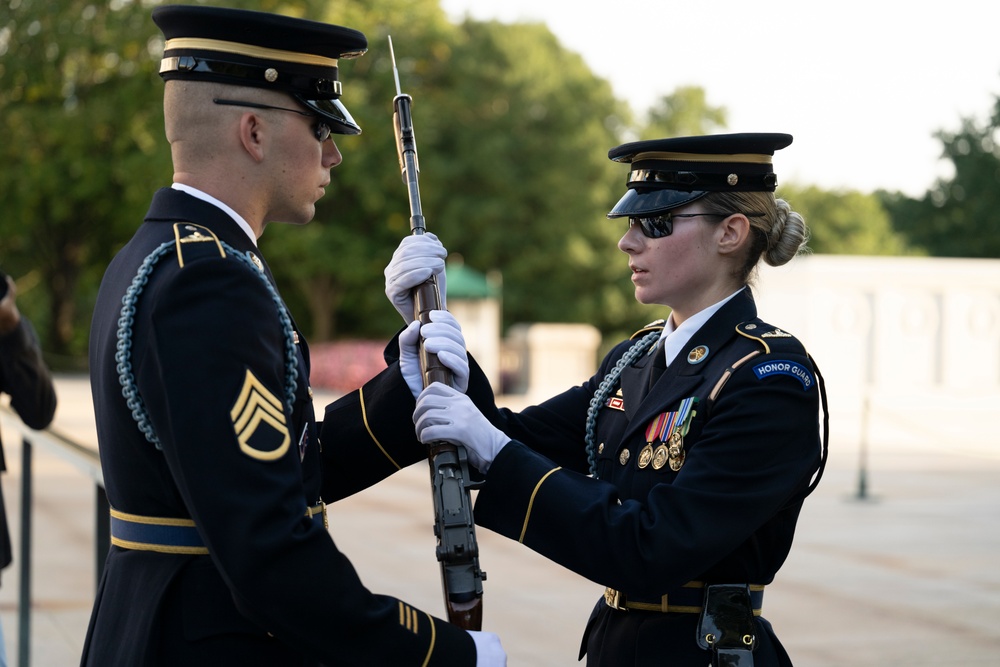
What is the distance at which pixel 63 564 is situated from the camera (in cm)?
769

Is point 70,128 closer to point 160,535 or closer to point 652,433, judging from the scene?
point 652,433

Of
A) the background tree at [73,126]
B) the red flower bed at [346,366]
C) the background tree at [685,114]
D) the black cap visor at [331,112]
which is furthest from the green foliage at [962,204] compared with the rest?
the black cap visor at [331,112]

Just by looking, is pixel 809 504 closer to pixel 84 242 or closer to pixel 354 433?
pixel 354 433

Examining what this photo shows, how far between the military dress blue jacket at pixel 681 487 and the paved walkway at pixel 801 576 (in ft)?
10.1

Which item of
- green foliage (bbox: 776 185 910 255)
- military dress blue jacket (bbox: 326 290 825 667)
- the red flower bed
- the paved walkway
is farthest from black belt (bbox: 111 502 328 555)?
green foliage (bbox: 776 185 910 255)

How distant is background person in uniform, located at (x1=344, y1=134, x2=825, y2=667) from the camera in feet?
7.80

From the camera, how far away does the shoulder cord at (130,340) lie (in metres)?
2.00

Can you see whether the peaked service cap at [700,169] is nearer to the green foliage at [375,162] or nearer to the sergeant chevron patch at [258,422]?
the sergeant chevron patch at [258,422]

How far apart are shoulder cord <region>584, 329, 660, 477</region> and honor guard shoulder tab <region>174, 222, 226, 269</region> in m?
1.19

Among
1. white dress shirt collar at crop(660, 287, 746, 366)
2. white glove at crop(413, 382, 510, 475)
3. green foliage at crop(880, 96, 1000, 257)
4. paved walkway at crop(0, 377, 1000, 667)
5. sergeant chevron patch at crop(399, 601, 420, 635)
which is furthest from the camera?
→ green foliage at crop(880, 96, 1000, 257)

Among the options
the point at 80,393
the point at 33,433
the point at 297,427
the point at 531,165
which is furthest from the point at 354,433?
the point at 531,165

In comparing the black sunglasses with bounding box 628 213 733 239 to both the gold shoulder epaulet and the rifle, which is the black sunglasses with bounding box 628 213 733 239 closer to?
the gold shoulder epaulet

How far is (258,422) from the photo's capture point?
1.90 m

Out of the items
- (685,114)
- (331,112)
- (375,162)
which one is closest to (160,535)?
(331,112)
